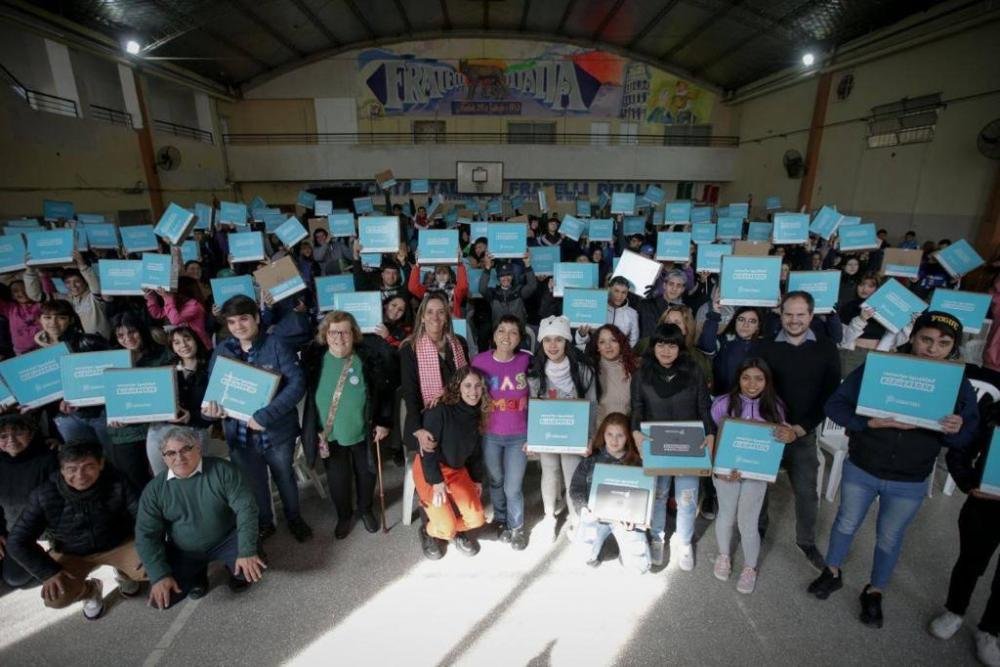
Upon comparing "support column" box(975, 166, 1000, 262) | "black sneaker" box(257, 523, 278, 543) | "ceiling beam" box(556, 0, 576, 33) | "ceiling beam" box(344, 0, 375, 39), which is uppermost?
"ceiling beam" box(556, 0, 576, 33)

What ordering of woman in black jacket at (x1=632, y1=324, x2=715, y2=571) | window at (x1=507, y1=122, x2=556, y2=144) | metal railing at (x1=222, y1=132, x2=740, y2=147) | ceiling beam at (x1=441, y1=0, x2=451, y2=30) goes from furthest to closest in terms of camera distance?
1. window at (x1=507, y1=122, x2=556, y2=144)
2. metal railing at (x1=222, y1=132, x2=740, y2=147)
3. ceiling beam at (x1=441, y1=0, x2=451, y2=30)
4. woman in black jacket at (x1=632, y1=324, x2=715, y2=571)

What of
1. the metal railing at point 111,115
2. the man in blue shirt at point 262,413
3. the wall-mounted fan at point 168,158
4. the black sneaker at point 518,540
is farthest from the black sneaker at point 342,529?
the wall-mounted fan at point 168,158

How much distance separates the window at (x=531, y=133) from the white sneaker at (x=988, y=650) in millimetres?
16532

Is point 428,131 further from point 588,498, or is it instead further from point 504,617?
point 504,617

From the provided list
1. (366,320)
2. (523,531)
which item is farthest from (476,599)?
(366,320)

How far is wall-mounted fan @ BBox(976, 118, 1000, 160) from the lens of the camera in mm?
7615

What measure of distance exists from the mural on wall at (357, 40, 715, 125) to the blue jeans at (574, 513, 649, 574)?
16.3 m

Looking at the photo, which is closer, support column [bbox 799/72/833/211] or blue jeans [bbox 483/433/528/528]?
blue jeans [bbox 483/433/528/528]

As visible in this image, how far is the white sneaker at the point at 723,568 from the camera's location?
2.75 meters

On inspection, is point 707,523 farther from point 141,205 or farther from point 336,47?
point 336,47

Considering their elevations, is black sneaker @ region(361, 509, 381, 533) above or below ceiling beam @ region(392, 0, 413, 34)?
below

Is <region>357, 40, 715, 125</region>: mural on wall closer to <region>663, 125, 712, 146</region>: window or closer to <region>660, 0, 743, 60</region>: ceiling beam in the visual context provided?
<region>663, 125, 712, 146</region>: window

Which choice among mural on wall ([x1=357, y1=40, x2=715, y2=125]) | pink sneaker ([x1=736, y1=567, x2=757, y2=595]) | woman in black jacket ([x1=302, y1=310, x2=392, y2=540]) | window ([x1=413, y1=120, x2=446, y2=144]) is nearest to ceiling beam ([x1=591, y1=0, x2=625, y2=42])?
mural on wall ([x1=357, y1=40, x2=715, y2=125])

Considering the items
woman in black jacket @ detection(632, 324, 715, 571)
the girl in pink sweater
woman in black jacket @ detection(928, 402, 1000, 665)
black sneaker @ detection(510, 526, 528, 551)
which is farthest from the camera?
the girl in pink sweater
